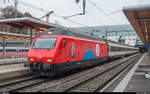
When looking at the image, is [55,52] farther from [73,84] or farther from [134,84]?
[134,84]

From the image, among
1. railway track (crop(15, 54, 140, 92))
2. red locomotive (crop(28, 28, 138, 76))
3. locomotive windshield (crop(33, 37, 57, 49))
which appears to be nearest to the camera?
railway track (crop(15, 54, 140, 92))

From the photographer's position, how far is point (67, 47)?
11523 mm

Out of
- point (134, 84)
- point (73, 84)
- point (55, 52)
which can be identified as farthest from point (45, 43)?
point (134, 84)

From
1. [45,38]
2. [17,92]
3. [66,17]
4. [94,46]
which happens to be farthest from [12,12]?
[17,92]

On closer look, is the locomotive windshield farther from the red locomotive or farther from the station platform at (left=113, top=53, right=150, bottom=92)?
the station platform at (left=113, top=53, right=150, bottom=92)

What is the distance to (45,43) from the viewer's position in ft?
36.3

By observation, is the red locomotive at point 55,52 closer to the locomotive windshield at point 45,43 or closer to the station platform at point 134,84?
the locomotive windshield at point 45,43

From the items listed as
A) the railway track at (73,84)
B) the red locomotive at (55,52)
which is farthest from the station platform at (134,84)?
the red locomotive at (55,52)

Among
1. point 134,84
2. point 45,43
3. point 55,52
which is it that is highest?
point 45,43

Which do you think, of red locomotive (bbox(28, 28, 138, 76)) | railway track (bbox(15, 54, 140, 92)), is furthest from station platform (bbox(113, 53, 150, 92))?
red locomotive (bbox(28, 28, 138, 76))

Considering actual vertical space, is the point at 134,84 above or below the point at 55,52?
below

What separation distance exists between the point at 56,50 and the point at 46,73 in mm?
1475

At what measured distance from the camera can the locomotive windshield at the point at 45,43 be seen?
10783 mm

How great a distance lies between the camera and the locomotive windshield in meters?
10.8
